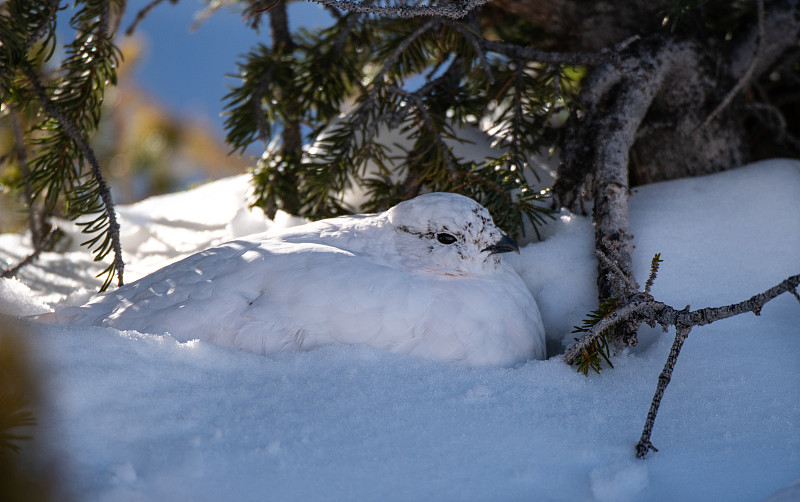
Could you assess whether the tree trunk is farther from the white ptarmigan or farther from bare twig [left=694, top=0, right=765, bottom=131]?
the white ptarmigan

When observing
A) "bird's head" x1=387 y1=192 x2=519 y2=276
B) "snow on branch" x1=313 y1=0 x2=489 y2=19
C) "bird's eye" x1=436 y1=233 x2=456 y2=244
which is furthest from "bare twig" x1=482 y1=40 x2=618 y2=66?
"snow on branch" x1=313 y1=0 x2=489 y2=19

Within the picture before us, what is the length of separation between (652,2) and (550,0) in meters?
0.35

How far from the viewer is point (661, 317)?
4.25 ft

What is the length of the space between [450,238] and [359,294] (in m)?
0.36

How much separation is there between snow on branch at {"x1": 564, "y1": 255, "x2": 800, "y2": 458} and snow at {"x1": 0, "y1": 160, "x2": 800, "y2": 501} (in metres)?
0.06

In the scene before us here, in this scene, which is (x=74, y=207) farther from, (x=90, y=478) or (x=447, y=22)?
(x=447, y=22)

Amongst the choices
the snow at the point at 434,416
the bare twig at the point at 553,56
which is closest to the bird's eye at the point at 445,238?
the snow at the point at 434,416

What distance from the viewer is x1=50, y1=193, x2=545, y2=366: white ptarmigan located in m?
1.51

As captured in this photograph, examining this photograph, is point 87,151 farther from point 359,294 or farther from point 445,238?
point 445,238

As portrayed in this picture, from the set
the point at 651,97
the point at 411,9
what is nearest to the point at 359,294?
the point at 411,9

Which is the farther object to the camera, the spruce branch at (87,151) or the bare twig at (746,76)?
the bare twig at (746,76)

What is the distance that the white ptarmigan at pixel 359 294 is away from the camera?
151 centimetres

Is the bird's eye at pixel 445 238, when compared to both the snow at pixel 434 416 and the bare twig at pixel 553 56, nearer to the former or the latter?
the snow at pixel 434 416

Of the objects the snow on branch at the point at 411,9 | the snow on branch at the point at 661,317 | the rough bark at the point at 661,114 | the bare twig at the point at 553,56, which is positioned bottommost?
the snow on branch at the point at 661,317
